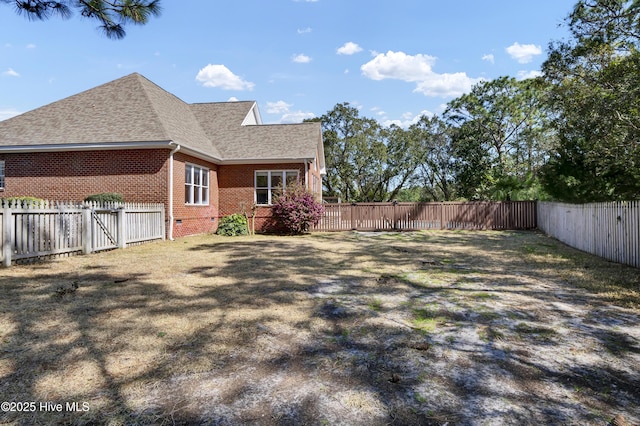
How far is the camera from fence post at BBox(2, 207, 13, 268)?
738 cm

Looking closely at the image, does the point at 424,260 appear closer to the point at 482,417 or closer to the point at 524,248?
the point at 524,248

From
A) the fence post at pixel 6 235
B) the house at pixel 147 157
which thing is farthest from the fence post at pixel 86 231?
the house at pixel 147 157

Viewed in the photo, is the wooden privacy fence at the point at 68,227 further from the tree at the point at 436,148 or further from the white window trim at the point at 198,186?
the tree at the point at 436,148

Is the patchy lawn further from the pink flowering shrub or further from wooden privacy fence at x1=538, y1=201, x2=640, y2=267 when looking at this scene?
the pink flowering shrub

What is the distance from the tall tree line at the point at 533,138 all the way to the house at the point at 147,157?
33.7ft

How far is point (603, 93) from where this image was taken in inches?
372

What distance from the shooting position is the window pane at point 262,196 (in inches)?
689

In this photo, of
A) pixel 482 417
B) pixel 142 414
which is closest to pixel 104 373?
pixel 142 414

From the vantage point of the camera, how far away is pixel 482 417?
2340 mm

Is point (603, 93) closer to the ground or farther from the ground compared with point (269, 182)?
farther from the ground

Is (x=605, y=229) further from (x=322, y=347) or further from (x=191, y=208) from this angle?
(x=191, y=208)

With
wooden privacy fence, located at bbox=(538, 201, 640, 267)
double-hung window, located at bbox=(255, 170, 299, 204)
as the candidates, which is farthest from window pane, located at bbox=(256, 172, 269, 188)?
wooden privacy fence, located at bbox=(538, 201, 640, 267)

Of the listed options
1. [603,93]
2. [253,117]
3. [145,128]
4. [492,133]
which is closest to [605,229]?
[603,93]

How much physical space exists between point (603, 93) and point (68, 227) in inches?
546
